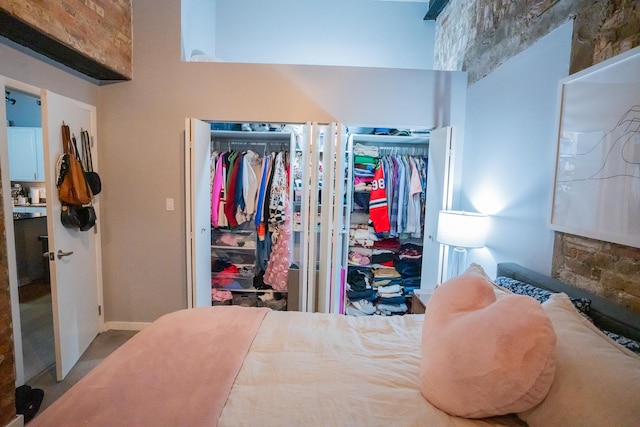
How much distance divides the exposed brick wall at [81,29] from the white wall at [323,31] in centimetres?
118

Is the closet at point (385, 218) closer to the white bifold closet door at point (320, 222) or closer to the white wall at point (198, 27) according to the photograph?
the white bifold closet door at point (320, 222)

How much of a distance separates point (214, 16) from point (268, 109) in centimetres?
168

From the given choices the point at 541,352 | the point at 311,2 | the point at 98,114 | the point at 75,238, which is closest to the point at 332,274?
the point at 541,352

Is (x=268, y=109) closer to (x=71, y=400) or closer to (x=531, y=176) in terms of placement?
(x=531, y=176)

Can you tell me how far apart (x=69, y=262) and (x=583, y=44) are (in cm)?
337

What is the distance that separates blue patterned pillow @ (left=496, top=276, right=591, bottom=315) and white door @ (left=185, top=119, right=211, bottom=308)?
2216 mm

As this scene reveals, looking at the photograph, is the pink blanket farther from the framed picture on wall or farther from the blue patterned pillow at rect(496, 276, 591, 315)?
the framed picture on wall

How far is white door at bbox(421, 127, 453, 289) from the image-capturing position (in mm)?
2488

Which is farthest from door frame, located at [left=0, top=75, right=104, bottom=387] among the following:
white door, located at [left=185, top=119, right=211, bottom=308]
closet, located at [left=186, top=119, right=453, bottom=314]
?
closet, located at [left=186, top=119, right=453, bottom=314]

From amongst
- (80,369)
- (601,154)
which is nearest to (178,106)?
(80,369)

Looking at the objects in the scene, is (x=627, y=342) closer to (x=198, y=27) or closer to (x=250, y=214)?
(x=250, y=214)

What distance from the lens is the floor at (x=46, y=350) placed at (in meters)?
2.07

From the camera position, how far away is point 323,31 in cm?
346

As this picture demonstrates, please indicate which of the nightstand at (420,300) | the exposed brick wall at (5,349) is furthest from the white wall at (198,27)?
the nightstand at (420,300)
